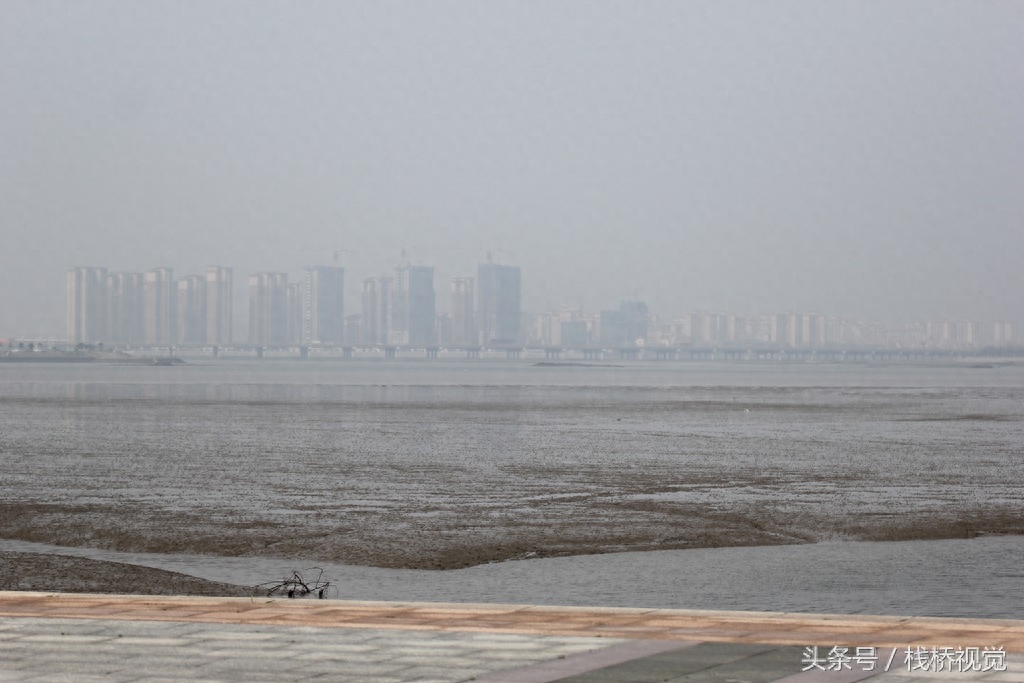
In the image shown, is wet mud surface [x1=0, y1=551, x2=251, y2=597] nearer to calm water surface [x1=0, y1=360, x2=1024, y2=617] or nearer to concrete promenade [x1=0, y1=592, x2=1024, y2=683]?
calm water surface [x1=0, y1=360, x2=1024, y2=617]

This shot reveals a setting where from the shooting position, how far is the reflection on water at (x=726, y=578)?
1495cm

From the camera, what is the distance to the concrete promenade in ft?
24.7

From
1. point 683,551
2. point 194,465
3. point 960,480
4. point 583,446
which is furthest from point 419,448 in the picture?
point 683,551

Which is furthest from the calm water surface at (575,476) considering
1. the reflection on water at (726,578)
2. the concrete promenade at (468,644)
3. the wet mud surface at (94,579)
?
the concrete promenade at (468,644)

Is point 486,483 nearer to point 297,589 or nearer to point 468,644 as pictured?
point 297,589

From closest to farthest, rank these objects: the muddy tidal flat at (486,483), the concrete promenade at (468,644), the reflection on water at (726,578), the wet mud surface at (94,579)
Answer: the concrete promenade at (468,644) < the reflection on water at (726,578) < the wet mud surface at (94,579) < the muddy tidal flat at (486,483)

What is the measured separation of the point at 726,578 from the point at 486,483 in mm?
12895

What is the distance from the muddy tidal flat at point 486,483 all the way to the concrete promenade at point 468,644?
28.3ft

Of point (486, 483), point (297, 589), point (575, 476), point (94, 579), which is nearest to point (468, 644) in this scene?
point (297, 589)

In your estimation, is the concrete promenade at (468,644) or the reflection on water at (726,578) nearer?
the concrete promenade at (468,644)

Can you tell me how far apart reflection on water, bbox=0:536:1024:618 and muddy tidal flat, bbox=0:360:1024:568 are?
0.77 m

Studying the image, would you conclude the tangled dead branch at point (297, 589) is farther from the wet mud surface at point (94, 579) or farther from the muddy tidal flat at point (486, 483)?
the muddy tidal flat at point (486, 483)

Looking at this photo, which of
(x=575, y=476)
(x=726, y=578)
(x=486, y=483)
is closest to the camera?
(x=726, y=578)

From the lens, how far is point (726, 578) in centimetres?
1677
